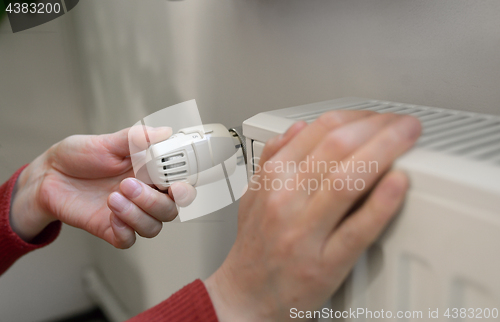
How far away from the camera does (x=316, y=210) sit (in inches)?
8.5

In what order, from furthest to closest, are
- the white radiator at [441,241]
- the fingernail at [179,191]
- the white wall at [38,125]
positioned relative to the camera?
the white wall at [38,125] → the fingernail at [179,191] → the white radiator at [441,241]

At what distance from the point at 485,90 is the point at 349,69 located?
138mm

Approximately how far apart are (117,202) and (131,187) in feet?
0.13

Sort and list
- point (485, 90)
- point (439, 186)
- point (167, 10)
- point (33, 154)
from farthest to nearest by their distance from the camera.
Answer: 1. point (33, 154)
2. point (167, 10)
3. point (485, 90)
4. point (439, 186)

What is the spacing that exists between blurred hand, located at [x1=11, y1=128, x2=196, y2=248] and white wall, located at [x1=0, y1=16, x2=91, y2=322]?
600 millimetres

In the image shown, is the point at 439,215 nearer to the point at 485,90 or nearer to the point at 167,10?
the point at 485,90

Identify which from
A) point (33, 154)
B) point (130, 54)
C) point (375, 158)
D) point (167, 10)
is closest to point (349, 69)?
point (375, 158)

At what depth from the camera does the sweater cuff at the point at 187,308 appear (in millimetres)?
297

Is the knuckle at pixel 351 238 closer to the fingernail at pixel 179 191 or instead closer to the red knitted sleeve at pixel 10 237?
the fingernail at pixel 179 191

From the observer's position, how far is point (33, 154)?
48.7 inches

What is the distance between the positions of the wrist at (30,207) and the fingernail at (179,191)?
34cm

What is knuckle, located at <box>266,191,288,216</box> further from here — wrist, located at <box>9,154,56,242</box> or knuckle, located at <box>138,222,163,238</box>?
wrist, located at <box>9,154,56,242</box>

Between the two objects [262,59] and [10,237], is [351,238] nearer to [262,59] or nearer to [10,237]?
[262,59]

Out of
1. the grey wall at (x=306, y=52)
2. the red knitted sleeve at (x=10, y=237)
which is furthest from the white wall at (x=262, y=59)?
the red knitted sleeve at (x=10, y=237)
